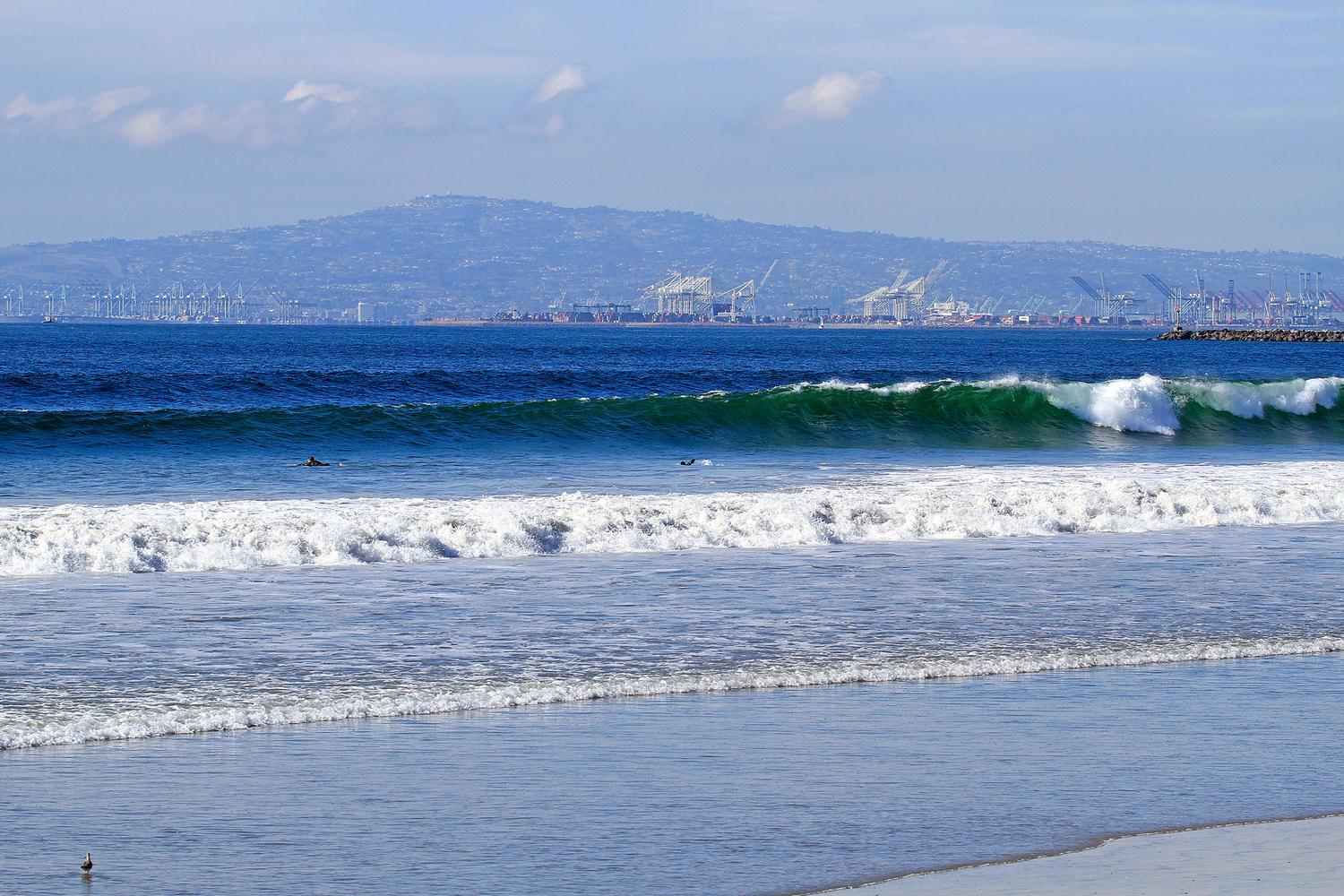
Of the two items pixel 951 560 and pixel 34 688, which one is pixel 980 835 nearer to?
pixel 34 688

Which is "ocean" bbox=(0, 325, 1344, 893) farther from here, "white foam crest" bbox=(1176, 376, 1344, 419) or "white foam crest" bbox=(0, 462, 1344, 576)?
"white foam crest" bbox=(1176, 376, 1344, 419)

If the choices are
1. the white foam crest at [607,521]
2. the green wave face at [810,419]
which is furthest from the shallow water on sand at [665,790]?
the green wave face at [810,419]

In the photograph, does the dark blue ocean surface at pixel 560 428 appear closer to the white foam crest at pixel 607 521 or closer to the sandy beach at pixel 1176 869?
the white foam crest at pixel 607 521

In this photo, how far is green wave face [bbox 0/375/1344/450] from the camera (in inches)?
1086

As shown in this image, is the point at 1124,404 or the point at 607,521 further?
the point at 1124,404

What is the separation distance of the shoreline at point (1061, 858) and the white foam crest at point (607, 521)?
851cm

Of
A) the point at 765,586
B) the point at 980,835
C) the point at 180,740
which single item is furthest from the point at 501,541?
the point at 980,835

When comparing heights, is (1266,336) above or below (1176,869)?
above

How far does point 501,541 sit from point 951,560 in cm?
407

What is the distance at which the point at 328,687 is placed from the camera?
27.0 feet

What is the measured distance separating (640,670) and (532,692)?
780mm

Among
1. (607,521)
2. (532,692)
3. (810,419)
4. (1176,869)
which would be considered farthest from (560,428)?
(1176,869)

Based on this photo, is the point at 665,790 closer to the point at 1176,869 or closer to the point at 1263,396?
the point at 1176,869

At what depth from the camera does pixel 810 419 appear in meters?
32.8
